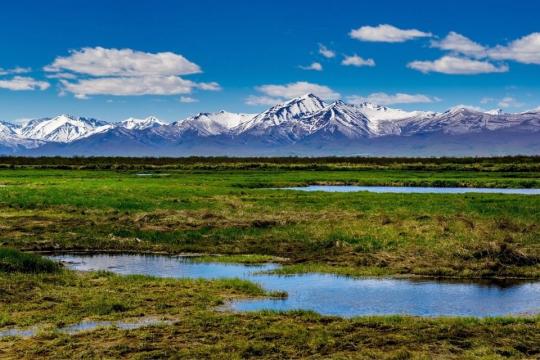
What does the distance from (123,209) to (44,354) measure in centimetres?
3200

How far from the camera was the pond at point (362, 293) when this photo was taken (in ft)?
65.7

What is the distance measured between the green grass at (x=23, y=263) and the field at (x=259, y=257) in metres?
0.37

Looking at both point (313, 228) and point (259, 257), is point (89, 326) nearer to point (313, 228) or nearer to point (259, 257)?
point (259, 257)

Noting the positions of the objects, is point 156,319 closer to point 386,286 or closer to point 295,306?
point 295,306

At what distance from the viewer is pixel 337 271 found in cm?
2617

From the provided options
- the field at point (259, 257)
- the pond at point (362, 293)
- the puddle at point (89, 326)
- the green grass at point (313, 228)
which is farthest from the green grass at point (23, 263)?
the puddle at point (89, 326)

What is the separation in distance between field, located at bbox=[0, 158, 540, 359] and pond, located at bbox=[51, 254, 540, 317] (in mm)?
1283

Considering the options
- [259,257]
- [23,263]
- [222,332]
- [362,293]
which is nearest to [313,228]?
[259,257]

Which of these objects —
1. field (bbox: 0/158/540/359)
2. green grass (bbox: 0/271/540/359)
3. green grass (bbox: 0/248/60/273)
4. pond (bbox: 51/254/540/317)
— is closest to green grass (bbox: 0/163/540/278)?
field (bbox: 0/158/540/359)

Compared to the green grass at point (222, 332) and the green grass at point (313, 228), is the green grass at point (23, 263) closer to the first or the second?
the green grass at point (222, 332)

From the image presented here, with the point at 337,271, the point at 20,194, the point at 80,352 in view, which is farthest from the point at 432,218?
the point at 20,194

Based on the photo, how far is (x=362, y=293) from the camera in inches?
877

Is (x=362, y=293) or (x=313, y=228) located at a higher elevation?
(x=313, y=228)

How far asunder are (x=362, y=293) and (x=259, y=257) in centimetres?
844
